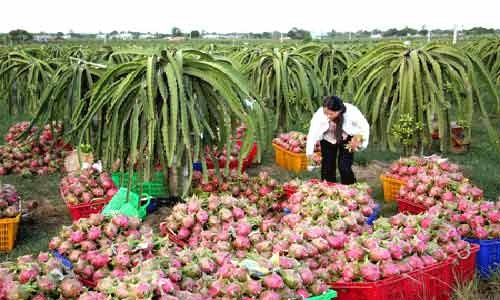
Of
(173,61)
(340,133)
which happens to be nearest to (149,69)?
(173,61)

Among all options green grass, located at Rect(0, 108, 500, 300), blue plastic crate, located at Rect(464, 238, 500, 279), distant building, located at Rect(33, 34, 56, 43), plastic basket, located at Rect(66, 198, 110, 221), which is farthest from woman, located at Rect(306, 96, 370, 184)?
distant building, located at Rect(33, 34, 56, 43)

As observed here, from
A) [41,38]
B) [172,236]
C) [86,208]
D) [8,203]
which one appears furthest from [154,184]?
[41,38]

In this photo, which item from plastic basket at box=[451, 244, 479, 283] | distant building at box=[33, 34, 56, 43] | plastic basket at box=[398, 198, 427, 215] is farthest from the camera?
distant building at box=[33, 34, 56, 43]

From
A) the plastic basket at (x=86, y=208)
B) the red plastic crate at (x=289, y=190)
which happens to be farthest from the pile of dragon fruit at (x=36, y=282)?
the red plastic crate at (x=289, y=190)

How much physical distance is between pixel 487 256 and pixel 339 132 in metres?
2.31

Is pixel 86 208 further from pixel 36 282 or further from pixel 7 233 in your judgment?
pixel 36 282

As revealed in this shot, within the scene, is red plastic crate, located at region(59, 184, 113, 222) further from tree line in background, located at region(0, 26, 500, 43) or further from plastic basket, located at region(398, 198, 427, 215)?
tree line in background, located at region(0, 26, 500, 43)

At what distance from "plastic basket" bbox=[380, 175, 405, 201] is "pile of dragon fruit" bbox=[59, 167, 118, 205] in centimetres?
293

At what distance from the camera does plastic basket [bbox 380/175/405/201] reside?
573 cm

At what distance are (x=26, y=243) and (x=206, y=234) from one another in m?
2.21

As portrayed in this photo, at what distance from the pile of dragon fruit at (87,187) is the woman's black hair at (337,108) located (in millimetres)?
2368

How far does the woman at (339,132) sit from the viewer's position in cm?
567

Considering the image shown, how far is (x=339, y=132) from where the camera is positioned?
231 inches

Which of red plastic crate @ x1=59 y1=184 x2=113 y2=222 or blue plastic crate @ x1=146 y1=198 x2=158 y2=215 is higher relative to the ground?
red plastic crate @ x1=59 y1=184 x2=113 y2=222
